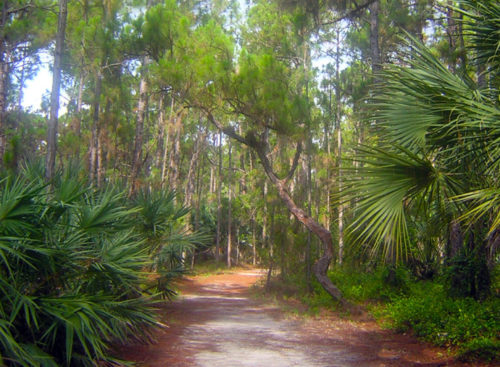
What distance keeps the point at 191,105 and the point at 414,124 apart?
8.01 metres

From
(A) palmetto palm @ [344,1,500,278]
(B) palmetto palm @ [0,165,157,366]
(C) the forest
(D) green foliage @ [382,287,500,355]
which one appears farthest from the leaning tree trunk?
(B) palmetto palm @ [0,165,157,366]

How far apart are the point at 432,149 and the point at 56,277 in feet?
16.1

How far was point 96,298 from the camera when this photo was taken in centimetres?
558

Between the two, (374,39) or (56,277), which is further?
(374,39)

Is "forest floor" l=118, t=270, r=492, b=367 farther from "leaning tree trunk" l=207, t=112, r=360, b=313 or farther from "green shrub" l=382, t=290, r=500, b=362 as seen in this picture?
"leaning tree trunk" l=207, t=112, r=360, b=313

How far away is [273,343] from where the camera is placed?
8523mm

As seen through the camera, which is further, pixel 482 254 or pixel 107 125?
pixel 107 125

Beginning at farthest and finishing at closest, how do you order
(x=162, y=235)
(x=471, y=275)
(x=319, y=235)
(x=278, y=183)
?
(x=278, y=183) → (x=319, y=235) → (x=162, y=235) → (x=471, y=275)

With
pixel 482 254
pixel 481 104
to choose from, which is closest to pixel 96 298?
pixel 481 104

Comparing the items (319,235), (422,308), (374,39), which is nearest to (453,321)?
(422,308)

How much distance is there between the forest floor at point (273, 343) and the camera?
7027 mm

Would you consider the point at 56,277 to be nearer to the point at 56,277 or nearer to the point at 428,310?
the point at 56,277

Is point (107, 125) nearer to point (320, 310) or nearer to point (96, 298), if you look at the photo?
point (320, 310)

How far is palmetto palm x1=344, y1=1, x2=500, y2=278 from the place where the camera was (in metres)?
5.02
